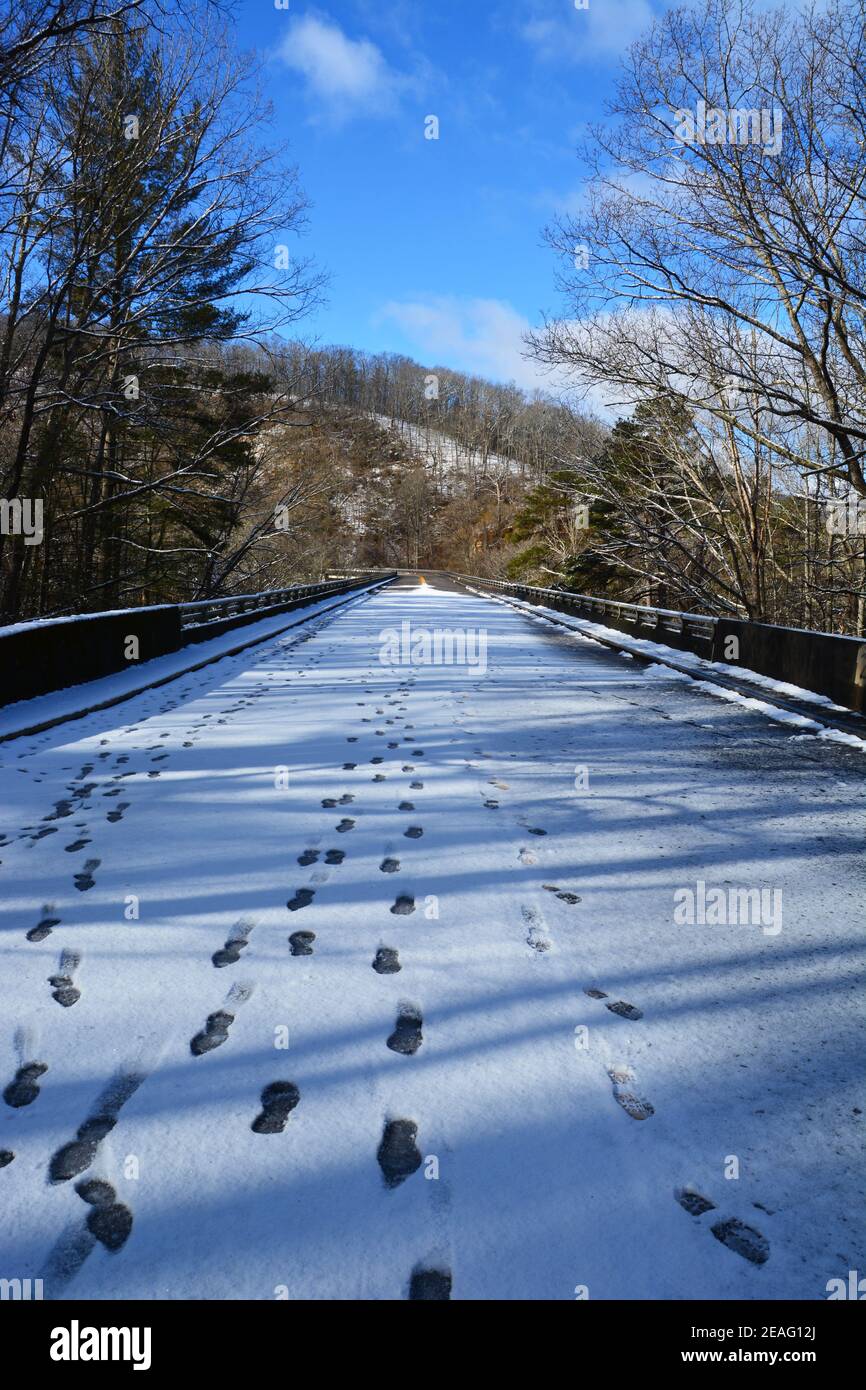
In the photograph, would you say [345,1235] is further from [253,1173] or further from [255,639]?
[255,639]

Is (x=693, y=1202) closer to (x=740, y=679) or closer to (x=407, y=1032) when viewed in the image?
(x=407, y=1032)

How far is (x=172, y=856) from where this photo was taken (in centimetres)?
441

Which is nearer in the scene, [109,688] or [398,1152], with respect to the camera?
[398,1152]

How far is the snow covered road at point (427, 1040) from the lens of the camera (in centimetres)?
188

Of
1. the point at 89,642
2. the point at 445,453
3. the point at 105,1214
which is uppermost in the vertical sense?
→ the point at 445,453

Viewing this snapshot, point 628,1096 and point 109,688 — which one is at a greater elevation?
point 109,688

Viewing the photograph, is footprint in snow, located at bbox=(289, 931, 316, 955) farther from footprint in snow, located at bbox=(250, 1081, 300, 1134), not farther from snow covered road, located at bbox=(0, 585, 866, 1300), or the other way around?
footprint in snow, located at bbox=(250, 1081, 300, 1134)

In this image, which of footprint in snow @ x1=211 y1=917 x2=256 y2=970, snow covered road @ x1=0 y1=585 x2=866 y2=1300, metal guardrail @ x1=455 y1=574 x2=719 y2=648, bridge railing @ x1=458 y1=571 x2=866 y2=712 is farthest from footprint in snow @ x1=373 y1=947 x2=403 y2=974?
metal guardrail @ x1=455 y1=574 x2=719 y2=648

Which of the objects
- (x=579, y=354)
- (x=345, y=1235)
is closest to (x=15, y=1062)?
(x=345, y=1235)

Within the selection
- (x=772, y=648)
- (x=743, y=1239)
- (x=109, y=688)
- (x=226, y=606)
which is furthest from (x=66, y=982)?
(x=226, y=606)

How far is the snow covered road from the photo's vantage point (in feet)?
6.17

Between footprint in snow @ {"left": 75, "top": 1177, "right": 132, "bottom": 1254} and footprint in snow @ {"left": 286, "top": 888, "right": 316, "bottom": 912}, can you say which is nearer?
footprint in snow @ {"left": 75, "top": 1177, "right": 132, "bottom": 1254}

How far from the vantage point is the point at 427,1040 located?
269 cm
